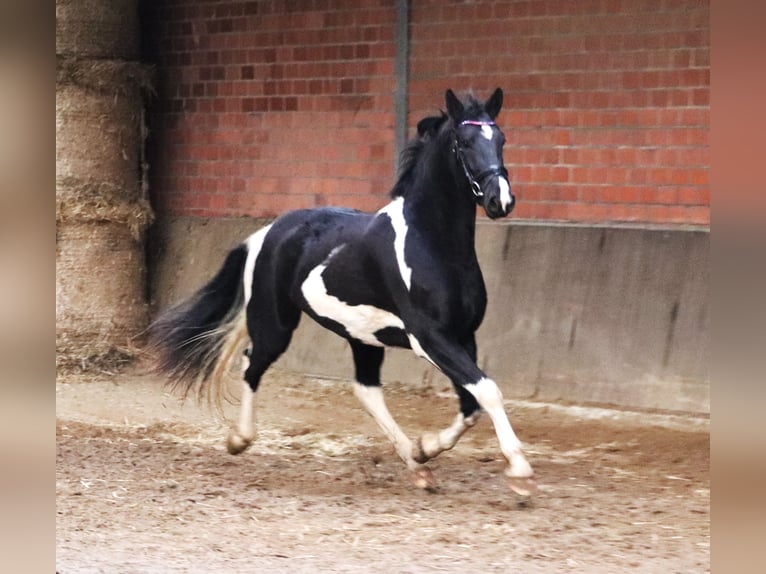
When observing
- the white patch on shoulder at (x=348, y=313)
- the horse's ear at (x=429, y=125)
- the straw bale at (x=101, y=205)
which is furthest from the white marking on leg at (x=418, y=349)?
the straw bale at (x=101, y=205)

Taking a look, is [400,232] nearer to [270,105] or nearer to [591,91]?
[591,91]

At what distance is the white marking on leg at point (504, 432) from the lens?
197 inches

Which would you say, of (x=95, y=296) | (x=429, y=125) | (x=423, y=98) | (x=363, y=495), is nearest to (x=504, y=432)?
(x=363, y=495)

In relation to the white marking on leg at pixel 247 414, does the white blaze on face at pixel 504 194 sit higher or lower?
higher

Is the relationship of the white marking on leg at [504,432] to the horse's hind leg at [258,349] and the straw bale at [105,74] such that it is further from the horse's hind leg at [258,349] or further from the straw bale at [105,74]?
the straw bale at [105,74]

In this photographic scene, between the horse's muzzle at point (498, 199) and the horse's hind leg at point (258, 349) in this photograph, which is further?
the horse's hind leg at point (258, 349)

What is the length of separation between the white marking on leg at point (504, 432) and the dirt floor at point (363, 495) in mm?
214

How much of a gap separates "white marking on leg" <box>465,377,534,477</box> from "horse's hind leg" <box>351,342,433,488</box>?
77cm

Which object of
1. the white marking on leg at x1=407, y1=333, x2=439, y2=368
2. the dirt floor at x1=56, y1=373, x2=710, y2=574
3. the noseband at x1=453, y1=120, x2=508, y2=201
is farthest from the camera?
the white marking on leg at x1=407, y1=333, x2=439, y2=368

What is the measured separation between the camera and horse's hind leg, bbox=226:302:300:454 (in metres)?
6.11

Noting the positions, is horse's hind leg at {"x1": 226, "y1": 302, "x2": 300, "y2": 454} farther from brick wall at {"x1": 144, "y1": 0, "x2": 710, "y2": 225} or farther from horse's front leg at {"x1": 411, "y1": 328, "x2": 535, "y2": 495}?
brick wall at {"x1": 144, "y1": 0, "x2": 710, "y2": 225}

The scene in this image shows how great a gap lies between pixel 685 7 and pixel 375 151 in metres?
2.53

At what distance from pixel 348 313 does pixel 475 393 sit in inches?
35.3

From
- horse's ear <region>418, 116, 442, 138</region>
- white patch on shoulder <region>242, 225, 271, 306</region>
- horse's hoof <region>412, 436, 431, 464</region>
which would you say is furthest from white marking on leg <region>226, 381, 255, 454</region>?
horse's ear <region>418, 116, 442, 138</region>
